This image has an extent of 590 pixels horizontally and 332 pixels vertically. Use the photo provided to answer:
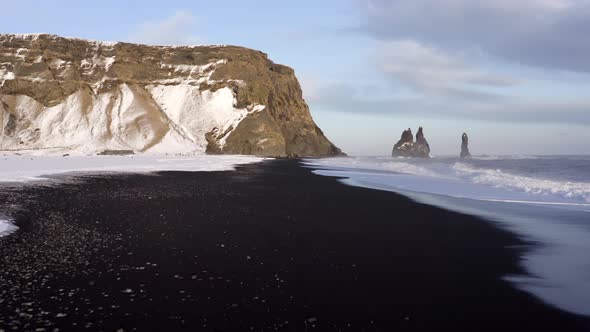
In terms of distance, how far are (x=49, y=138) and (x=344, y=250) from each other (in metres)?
115

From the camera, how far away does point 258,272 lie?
26.2 ft

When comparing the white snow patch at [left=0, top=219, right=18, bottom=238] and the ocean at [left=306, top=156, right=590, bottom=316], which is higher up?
the ocean at [left=306, top=156, right=590, bottom=316]

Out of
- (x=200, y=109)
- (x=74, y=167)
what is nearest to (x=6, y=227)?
(x=74, y=167)

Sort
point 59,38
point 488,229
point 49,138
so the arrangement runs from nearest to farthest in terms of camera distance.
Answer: point 488,229 → point 49,138 → point 59,38

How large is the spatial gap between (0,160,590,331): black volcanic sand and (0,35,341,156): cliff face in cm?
9778

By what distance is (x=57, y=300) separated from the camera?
245 inches

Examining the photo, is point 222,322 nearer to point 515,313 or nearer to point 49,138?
point 515,313

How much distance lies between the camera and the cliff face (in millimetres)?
108875

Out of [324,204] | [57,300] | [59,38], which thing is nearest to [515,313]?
[57,300]

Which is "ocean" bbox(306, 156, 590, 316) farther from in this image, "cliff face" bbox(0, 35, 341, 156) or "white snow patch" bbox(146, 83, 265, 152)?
"white snow patch" bbox(146, 83, 265, 152)

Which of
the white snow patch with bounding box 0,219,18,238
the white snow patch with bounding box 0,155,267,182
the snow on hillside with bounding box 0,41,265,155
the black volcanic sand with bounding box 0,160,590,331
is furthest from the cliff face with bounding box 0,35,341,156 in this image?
the black volcanic sand with bounding box 0,160,590,331

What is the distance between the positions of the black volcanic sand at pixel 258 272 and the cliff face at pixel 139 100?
9778 centimetres

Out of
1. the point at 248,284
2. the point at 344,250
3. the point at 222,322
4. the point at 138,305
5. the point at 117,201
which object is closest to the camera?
the point at 222,322

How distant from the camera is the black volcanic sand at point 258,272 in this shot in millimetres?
5805
